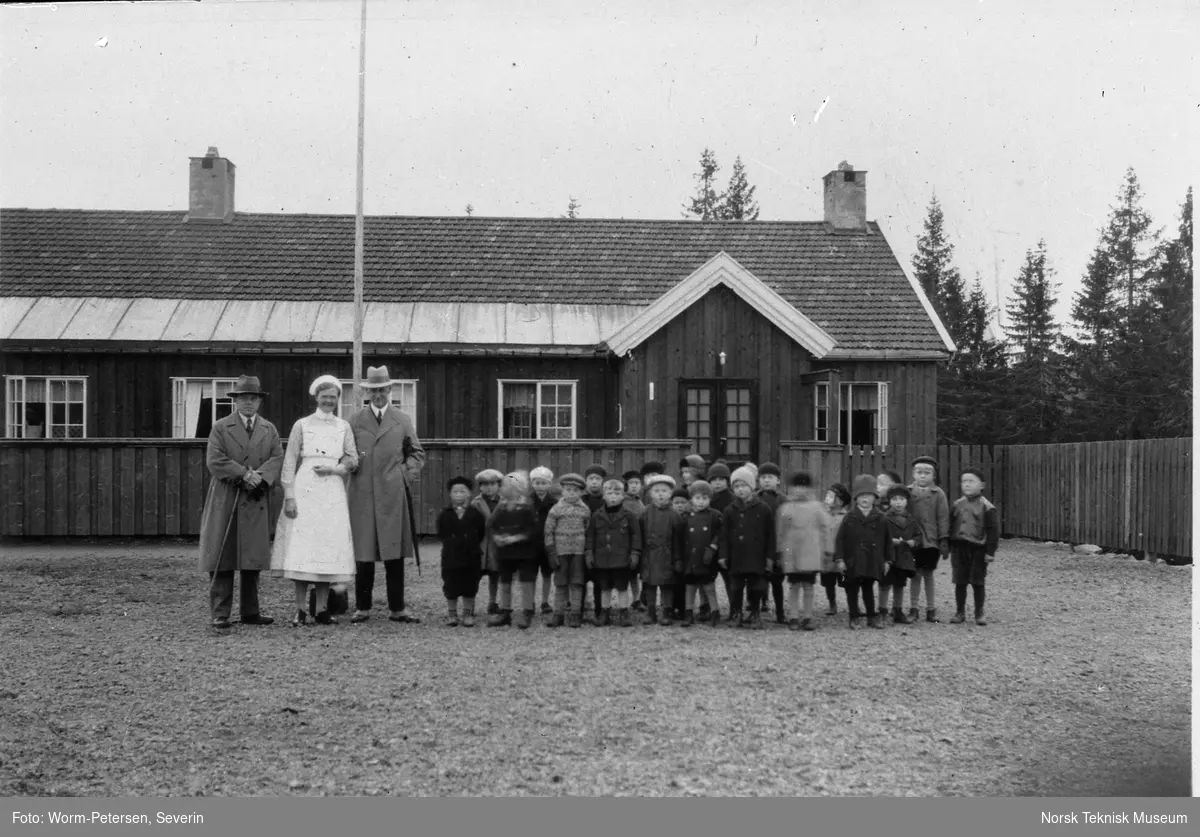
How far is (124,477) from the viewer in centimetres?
1619

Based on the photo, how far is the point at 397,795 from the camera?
5121 millimetres

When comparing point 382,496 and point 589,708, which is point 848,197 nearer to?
point 382,496

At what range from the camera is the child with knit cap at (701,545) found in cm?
962

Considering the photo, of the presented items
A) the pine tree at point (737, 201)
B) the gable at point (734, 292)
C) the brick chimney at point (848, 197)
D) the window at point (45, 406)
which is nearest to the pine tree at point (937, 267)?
the pine tree at point (737, 201)

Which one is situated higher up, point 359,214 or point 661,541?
point 359,214

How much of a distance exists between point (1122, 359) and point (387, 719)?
1132 inches

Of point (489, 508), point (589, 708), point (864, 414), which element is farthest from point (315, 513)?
point (864, 414)

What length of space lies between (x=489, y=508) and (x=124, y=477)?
8206 millimetres

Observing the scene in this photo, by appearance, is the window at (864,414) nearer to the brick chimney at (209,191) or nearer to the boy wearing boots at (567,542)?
the boy wearing boots at (567,542)

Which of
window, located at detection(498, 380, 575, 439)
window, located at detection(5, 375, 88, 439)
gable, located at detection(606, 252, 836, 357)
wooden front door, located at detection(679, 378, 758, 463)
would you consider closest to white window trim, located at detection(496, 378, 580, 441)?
window, located at detection(498, 380, 575, 439)

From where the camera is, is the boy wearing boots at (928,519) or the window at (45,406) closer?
the boy wearing boots at (928,519)

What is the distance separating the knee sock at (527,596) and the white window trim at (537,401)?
9.42 metres

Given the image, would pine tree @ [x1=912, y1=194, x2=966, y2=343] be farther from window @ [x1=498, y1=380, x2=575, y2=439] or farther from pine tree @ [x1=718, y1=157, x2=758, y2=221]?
window @ [x1=498, y1=380, x2=575, y2=439]

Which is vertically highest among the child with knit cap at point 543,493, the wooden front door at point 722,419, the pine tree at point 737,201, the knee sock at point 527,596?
the pine tree at point 737,201
